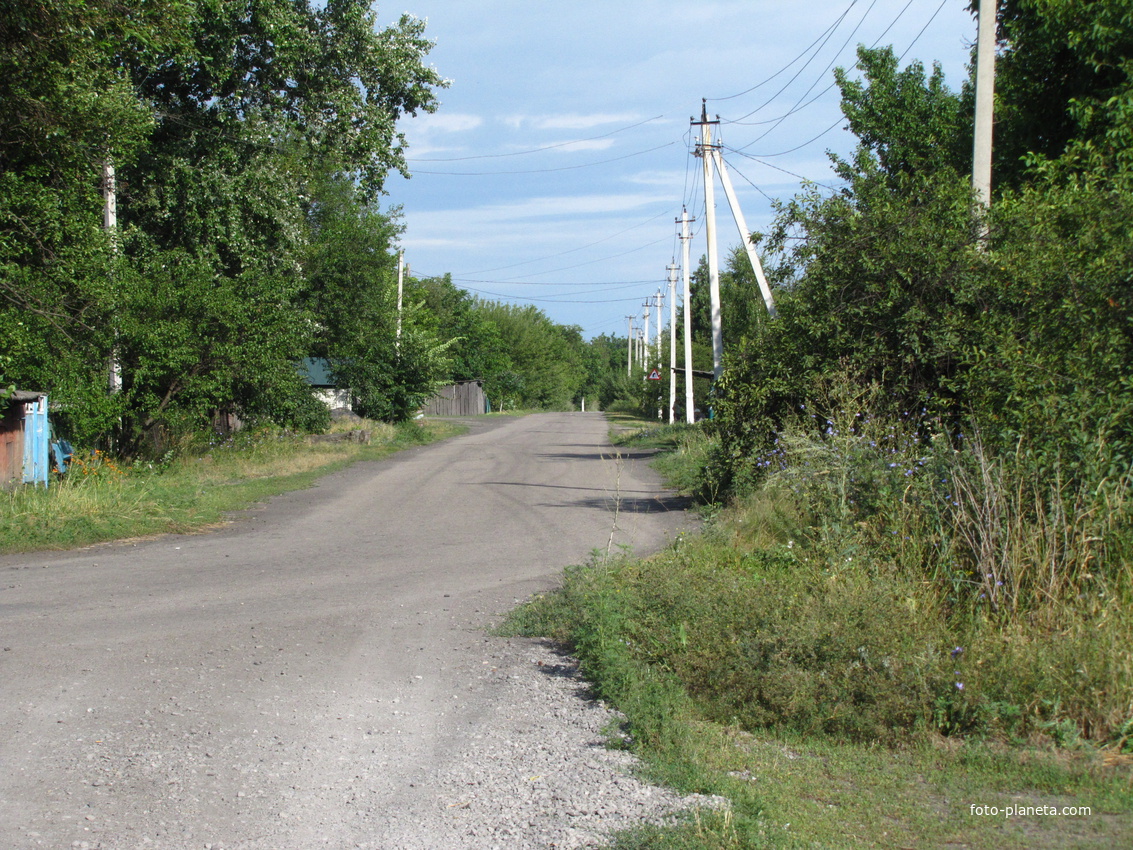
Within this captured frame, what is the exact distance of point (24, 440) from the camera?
14.2 meters

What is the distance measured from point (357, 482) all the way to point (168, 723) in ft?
46.7

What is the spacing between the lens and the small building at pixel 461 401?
65062mm

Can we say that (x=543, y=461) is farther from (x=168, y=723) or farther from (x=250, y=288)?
(x=168, y=723)

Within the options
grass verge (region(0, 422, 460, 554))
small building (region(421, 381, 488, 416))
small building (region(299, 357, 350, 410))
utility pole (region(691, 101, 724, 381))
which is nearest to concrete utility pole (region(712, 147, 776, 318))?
utility pole (region(691, 101, 724, 381))

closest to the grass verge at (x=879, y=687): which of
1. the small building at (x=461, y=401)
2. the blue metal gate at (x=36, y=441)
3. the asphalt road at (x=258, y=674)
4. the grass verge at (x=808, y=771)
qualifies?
the grass verge at (x=808, y=771)

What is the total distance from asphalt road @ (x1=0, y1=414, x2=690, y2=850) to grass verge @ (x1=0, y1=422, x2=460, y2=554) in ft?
1.94

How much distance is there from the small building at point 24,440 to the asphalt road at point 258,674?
375 centimetres

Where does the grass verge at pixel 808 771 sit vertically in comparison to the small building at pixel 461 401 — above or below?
below

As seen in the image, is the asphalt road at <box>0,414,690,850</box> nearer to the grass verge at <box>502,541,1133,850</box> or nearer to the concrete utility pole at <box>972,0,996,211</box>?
the grass verge at <box>502,541,1133,850</box>

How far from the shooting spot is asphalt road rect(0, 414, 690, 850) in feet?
13.4

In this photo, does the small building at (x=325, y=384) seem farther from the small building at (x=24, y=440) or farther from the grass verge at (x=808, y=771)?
the grass verge at (x=808, y=771)

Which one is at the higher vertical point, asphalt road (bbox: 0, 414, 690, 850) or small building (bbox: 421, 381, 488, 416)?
small building (bbox: 421, 381, 488, 416)

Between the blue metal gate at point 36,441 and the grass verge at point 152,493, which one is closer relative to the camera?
the grass verge at point 152,493

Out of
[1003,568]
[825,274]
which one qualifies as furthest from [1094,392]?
[825,274]
